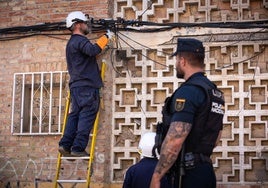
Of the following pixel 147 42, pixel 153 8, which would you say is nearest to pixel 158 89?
pixel 147 42

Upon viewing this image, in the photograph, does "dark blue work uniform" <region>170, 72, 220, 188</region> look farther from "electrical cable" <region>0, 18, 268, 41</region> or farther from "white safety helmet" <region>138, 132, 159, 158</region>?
"electrical cable" <region>0, 18, 268, 41</region>

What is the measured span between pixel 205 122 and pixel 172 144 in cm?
38

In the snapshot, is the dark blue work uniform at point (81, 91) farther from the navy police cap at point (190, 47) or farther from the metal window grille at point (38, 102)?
the navy police cap at point (190, 47)

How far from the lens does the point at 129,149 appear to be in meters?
8.73

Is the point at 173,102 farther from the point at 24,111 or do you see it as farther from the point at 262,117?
the point at 24,111

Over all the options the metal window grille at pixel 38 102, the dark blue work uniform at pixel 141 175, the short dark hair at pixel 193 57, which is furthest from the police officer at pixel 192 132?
the metal window grille at pixel 38 102

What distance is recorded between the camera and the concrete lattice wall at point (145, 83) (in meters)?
8.37

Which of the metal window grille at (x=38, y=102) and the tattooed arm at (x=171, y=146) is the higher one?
the metal window grille at (x=38, y=102)

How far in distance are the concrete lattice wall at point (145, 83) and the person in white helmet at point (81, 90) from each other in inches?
46.9

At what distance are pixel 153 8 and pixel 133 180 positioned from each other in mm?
3989

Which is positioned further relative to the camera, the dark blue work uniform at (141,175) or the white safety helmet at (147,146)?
the white safety helmet at (147,146)

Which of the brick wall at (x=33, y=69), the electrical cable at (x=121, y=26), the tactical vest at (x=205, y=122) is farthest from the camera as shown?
the brick wall at (x=33, y=69)

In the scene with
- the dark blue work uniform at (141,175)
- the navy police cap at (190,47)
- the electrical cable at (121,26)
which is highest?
the electrical cable at (121,26)

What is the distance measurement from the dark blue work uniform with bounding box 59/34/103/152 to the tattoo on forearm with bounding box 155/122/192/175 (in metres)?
2.88
